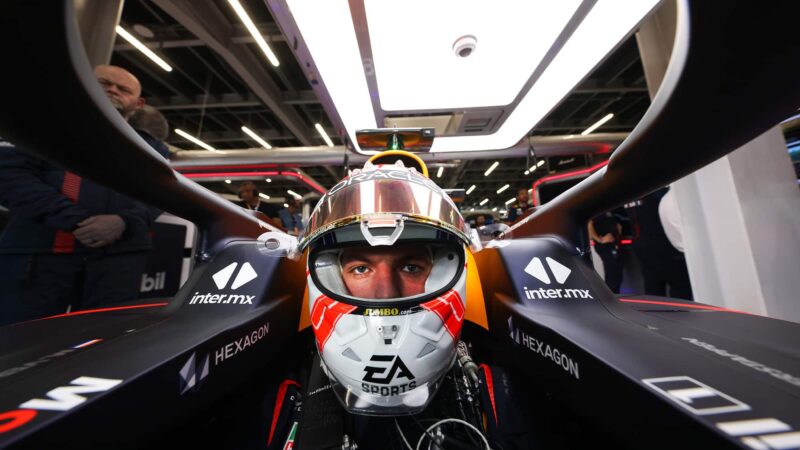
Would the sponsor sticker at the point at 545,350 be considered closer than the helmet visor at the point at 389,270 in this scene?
Yes

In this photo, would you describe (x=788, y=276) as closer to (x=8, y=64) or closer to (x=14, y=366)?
(x=8, y=64)

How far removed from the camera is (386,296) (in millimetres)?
876

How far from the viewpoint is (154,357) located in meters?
0.58

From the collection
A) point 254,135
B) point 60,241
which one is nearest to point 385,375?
point 60,241

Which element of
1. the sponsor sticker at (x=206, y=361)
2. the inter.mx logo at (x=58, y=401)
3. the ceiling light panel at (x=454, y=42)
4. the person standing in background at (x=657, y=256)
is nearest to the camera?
the inter.mx logo at (x=58, y=401)

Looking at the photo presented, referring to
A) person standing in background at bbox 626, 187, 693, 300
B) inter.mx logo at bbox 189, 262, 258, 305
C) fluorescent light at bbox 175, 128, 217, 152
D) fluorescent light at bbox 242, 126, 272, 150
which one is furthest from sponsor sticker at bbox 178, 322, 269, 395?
fluorescent light at bbox 175, 128, 217, 152

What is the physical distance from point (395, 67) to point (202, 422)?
4.71ft

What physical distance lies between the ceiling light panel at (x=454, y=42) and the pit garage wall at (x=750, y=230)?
30.3 inches

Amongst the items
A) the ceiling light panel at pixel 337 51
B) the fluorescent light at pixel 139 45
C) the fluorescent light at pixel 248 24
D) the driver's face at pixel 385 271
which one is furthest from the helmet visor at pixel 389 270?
the fluorescent light at pixel 139 45

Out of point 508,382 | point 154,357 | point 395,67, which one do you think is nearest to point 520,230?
point 508,382

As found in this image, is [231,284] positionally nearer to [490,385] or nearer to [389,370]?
[389,370]

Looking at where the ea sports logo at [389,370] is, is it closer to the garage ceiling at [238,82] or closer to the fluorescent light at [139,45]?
the garage ceiling at [238,82]

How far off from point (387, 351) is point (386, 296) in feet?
0.57

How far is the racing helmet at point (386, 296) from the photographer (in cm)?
75
